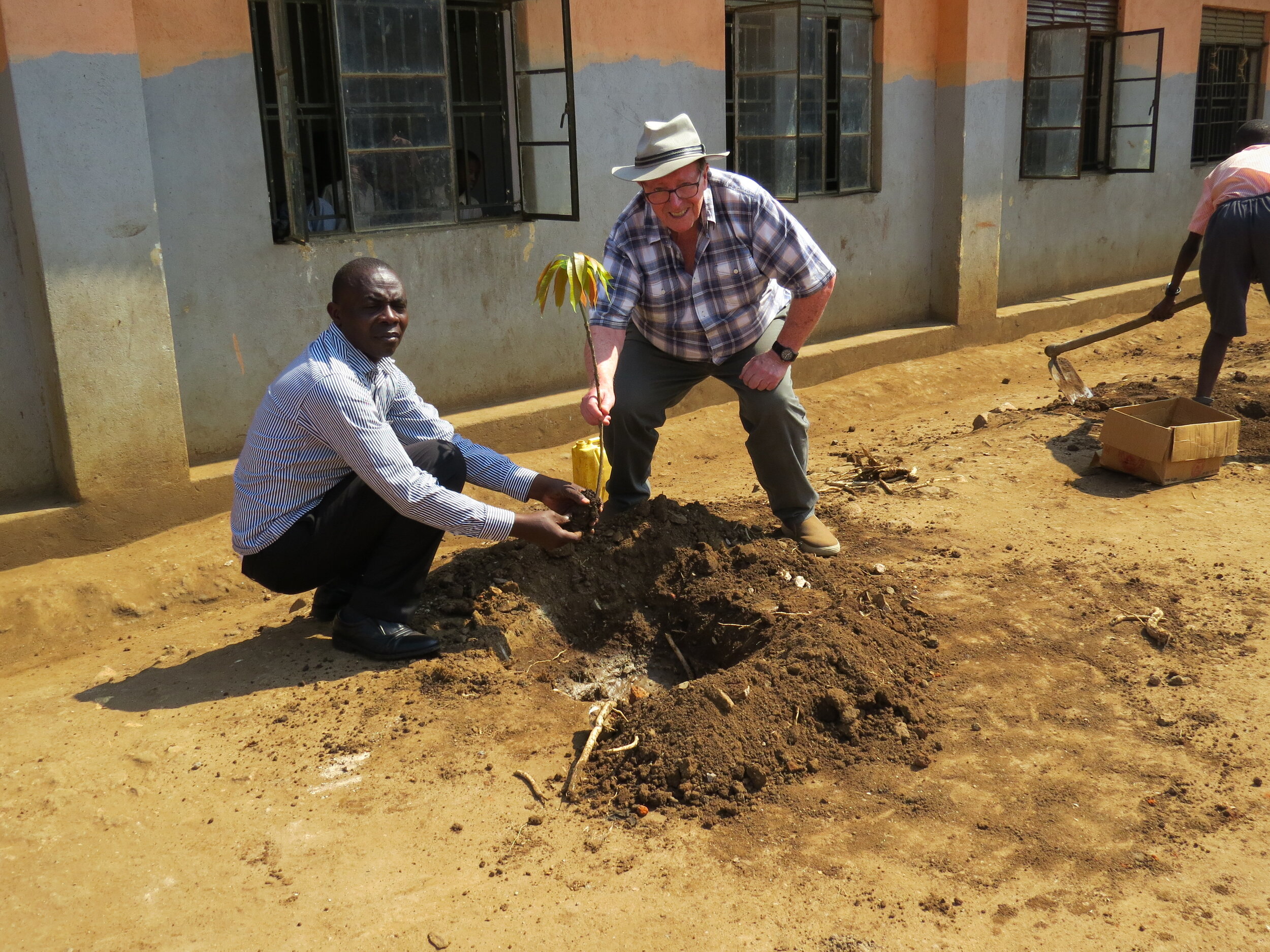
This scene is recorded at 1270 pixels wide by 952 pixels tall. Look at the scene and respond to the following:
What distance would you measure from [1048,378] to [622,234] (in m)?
4.94

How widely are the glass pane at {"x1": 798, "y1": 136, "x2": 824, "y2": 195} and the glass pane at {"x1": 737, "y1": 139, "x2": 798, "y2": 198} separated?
0.21 m

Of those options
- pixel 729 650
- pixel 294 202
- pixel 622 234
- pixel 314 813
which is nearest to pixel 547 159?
pixel 294 202

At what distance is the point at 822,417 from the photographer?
274 inches

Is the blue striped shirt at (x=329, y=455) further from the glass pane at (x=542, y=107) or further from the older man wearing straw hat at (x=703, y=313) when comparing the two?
the glass pane at (x=542, y=107)

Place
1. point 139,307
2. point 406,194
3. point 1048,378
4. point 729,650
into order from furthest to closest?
point 1048,378, point 406,194, point 139,307, point 729,650

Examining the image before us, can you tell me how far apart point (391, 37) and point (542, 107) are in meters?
0.86

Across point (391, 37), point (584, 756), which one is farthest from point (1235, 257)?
point (584, 756)

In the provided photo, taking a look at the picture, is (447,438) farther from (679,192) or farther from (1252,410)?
(1252,410)

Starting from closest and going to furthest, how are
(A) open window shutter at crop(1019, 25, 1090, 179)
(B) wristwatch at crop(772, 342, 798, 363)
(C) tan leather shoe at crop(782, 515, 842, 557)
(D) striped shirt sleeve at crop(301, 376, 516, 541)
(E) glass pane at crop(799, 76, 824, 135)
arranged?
1. (D) striped shirt sleeve at crop(301, 376, 516, 541)
2. (B) wristwatch at crop(772, 342, 798, 363)
3. (C) tan leather shoe at crop(782, 515, 842, 557)
4. (E) glass pane at crop(799, 76, 824, 135)
5. (A) open window shutter at crop(1019, 25, 1090, 179)

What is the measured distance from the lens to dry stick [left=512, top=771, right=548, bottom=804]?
9.71 ft

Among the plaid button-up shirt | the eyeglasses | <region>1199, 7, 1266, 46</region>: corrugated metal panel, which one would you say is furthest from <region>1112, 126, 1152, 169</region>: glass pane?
the eyeglasses

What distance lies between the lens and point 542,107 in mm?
5957

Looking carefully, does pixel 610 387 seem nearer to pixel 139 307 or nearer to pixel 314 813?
pixel 314 813

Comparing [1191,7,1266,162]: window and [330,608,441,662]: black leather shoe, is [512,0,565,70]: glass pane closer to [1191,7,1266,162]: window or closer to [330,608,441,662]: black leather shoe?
[330,608,441,662]: black leather shoe
